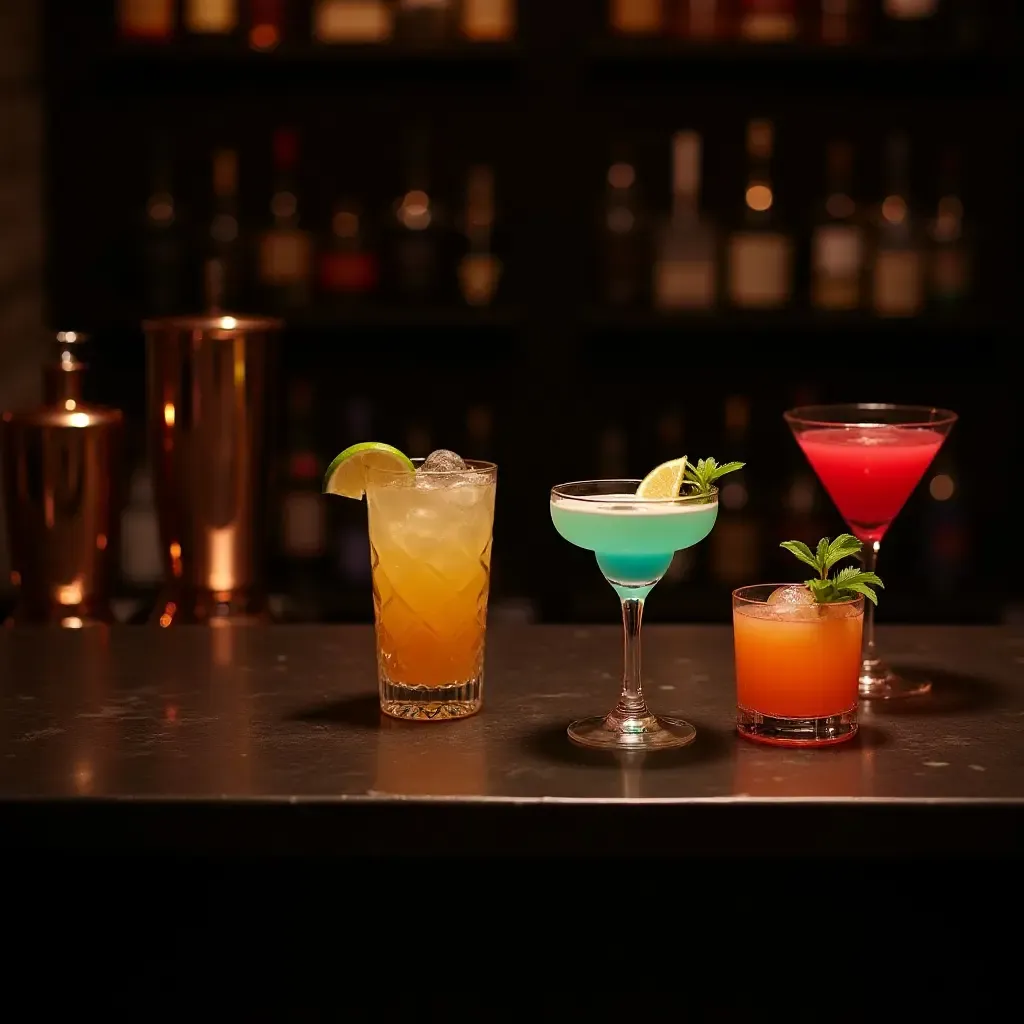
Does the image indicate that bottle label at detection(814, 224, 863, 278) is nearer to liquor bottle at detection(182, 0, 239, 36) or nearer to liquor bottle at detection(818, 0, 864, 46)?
liquor bottle at detection(818, 0, 864, 46)

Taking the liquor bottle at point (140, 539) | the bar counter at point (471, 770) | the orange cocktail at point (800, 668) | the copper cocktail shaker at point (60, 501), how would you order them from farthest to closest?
the liquor bottle at point (140, 539) → the copper cocktail shaker at point (60, 501) → the orange cocktail at point (800, 668) → the bar counter at point (471, 770)

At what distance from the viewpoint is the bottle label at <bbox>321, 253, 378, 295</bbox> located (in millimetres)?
2914

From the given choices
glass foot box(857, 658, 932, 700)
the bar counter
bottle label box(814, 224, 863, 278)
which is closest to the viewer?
the bar counter

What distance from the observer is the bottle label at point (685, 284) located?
2.89 meters

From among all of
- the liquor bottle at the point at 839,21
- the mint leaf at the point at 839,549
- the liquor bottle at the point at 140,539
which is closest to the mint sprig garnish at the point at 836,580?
the mint leaf at the point at 839,549

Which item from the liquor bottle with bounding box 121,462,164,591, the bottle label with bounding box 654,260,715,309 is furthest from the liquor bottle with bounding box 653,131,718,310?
the liquor bottle with bounding box 121,462,164,591

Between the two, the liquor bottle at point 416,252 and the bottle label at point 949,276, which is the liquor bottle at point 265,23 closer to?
the liquor bottle at point 416,252

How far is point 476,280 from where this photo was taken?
292 centimetres

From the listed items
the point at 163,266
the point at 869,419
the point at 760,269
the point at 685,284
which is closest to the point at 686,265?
the point at 685,284

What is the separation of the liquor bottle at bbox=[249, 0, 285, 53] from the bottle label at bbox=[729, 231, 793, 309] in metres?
0.94

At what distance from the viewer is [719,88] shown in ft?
9.83

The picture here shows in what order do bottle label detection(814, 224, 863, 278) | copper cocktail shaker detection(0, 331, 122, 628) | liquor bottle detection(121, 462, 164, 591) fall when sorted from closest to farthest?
copper cocktail shaker detection(0, 331, 122, 628), liquor bottle detection(121, 462, 164, 591), bottle label detection(814, 224, 863, 278)

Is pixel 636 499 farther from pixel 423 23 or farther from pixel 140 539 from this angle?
pixel 423 23

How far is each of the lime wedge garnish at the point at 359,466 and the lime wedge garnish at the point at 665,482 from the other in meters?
0.18
